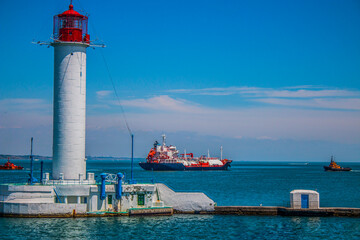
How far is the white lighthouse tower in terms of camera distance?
3228cm

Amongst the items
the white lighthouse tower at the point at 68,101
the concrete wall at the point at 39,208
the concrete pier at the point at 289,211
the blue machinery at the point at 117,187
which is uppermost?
the white lighthouse tower at the point at 68,101

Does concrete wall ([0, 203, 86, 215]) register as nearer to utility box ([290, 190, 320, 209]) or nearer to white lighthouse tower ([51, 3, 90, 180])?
white lighthouse tower ([51, 3, 90, 180])

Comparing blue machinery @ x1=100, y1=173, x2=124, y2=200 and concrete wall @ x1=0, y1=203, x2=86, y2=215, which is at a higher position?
blue machinery @ x1=100, y1=173, x2=124, y2=200

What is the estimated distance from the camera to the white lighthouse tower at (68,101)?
106 feet

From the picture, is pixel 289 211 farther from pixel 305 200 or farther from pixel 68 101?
pixel 68 101

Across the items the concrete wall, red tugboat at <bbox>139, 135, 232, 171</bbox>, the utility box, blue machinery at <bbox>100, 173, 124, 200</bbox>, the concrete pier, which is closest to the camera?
the concrete wall

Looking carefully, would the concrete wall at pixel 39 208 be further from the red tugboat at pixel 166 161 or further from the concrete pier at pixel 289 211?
the red tugboat at pixel 166 161

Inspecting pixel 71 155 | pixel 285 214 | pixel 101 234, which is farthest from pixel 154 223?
pixel 285 214

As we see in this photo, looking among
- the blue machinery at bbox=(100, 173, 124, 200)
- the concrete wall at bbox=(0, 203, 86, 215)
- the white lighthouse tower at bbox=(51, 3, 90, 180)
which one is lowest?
the concrete wall at bbox=(0, 203, 86, 215)

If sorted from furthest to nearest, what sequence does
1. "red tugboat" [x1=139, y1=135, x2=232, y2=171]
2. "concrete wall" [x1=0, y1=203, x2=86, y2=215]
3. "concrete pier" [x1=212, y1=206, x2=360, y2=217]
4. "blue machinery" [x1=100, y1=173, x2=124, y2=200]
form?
"red tugboat" [x1=139, y1=135, x2=232, y2=171] < "concrete pier" [x1=212, y1=206, x2=360, y2=217] < "blue machinery" [x1=100, y1=173, x2=124, y2=200] < "concrete wall" [x1=0, y1=203, x2=86, y2=215]

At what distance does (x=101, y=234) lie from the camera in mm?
27266

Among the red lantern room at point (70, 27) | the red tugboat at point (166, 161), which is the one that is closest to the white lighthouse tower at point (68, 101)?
the red lantern room at point (70, 27)

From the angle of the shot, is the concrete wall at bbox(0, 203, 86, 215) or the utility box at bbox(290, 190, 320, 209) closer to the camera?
the concrete wall at bbox(0, 203, 86, 215)

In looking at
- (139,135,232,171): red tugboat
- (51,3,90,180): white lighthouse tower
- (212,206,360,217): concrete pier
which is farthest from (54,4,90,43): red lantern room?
(139,135,232,171): red tugboat
